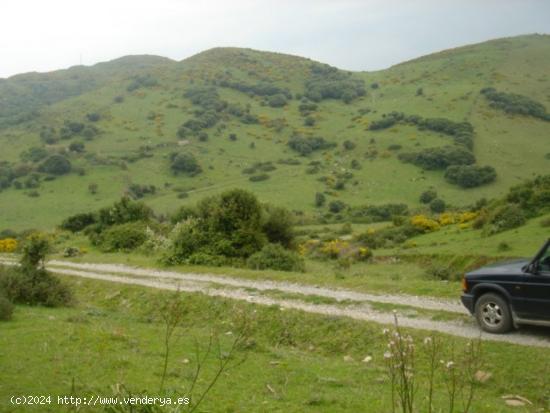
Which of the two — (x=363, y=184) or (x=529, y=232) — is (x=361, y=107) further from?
(x=529, y=232)

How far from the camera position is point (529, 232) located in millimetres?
35500

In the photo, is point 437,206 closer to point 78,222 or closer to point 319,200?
point 319,200

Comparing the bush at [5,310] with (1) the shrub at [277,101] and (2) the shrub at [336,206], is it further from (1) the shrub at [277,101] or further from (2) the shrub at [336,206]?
(1) the shrub at [277,101]

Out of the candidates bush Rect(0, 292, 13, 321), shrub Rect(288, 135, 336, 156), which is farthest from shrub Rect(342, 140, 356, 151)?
bush Rect(0, 292, 13, 321)

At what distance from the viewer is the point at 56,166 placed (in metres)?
100

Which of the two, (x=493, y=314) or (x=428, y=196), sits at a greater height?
(x=428, y=196)

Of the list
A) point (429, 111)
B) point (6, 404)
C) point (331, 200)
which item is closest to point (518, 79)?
point (429, 111)

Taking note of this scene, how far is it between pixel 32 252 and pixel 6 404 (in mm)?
12991

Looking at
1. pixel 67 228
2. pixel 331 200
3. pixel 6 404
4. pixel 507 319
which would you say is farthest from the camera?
pixel 331 200

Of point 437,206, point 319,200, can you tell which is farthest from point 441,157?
point 319,200

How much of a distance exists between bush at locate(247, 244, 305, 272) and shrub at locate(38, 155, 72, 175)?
276 feet

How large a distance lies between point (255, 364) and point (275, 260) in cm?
1485

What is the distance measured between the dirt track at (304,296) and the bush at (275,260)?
2910 mm

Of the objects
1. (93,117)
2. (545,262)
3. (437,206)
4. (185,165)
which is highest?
(93,117)
